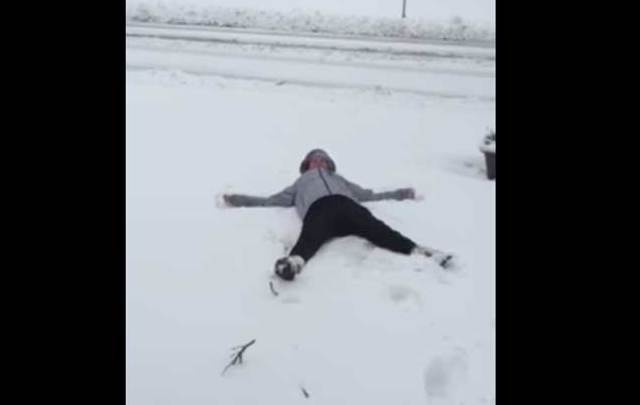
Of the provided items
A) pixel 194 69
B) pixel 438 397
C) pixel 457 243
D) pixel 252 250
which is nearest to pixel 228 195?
pixel 252 250

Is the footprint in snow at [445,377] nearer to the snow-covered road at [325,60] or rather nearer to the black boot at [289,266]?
the black boot at [289,266]

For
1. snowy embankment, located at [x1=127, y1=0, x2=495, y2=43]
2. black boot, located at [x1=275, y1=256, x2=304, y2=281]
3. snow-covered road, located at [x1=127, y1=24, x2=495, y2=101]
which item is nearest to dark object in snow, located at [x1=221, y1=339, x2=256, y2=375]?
black boot, located at [x1=275, y1=256, x2=304, y2=281]

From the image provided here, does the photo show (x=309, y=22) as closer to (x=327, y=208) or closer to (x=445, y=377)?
(x=327, y=208)

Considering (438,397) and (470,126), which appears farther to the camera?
(470,126)

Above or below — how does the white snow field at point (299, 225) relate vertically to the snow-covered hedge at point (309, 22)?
below

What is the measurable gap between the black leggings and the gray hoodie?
0.9 inches

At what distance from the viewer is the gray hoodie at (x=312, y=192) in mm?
2109

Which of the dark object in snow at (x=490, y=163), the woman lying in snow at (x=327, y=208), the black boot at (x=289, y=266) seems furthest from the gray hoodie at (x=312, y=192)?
the dark object in snow at (x=490, y=163)

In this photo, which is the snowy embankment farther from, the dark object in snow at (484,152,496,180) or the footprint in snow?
the footprint in snow

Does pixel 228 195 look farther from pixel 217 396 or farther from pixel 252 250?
pixel 217 396

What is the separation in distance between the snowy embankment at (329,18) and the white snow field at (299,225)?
0.04m

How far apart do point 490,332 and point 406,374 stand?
0.26m

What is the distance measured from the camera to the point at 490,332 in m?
2.04
